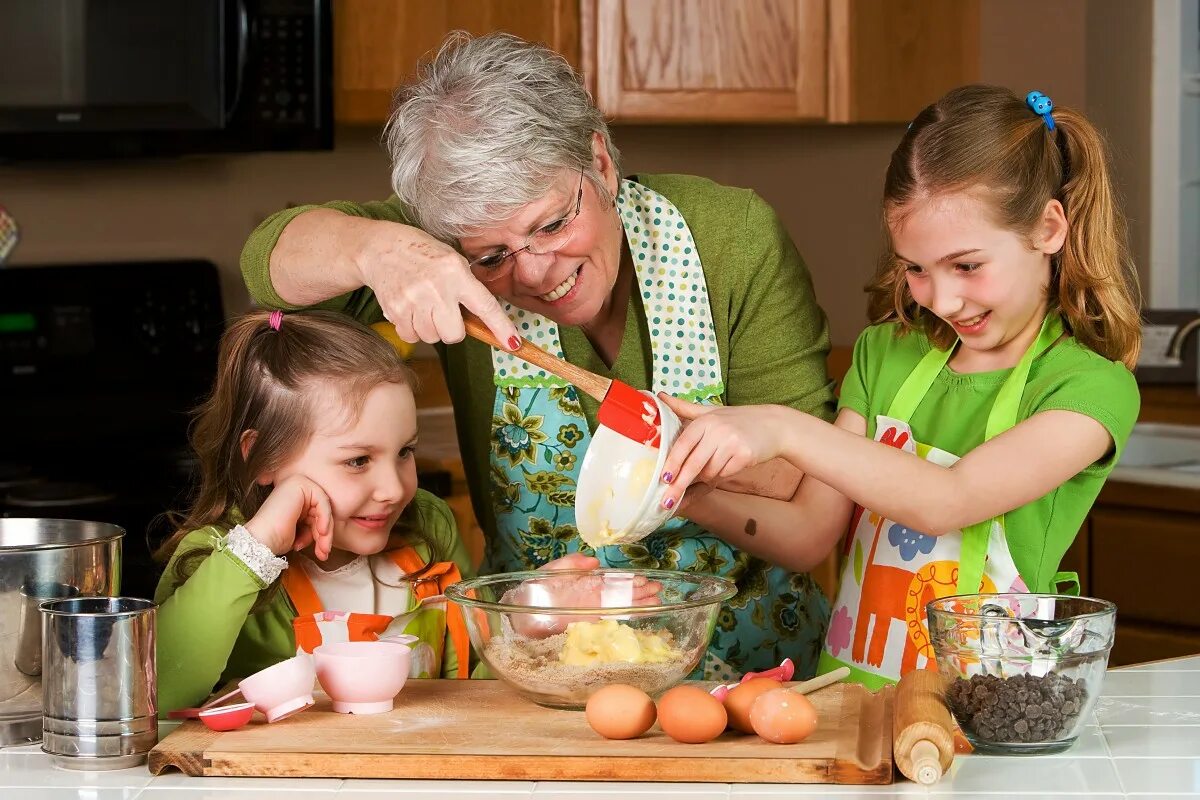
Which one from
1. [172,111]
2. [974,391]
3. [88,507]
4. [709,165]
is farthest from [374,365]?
[709,165]

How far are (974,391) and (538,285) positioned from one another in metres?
0.49

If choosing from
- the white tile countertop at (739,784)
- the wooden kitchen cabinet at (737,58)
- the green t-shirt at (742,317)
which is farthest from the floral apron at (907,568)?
the wooden kitchen cabinet at (737,58)

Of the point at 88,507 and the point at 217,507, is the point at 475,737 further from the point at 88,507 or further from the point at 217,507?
the point at 88,507

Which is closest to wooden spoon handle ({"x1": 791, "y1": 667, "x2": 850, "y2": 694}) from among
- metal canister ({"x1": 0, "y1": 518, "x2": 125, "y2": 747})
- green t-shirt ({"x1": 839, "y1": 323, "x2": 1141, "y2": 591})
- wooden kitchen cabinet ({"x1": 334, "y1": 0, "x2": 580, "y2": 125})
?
green t-shirt ({"x1": 839, "y1": 323, "x2": 1141, "y2": 591})

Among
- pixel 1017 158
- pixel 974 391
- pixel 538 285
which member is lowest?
pixel 974 391

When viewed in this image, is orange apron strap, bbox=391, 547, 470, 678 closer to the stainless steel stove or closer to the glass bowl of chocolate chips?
the glass bowl of chocolate chips

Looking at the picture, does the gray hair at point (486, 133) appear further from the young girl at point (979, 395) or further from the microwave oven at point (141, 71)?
the microwave oven at point (141, 71)

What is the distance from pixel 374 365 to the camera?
156cm

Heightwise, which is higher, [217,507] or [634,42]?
[634,42]

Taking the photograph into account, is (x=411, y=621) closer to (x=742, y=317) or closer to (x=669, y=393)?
(x=669, y=393)

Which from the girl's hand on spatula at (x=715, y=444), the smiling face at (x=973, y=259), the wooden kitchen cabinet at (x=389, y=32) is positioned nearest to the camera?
the girl's hand on spatula at (x=715, y=444)

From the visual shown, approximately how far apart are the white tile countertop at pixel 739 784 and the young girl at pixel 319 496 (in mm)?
315

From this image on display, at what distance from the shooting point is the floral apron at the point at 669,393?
1.70 metres

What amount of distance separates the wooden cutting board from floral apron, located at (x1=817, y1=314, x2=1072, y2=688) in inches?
14.9
